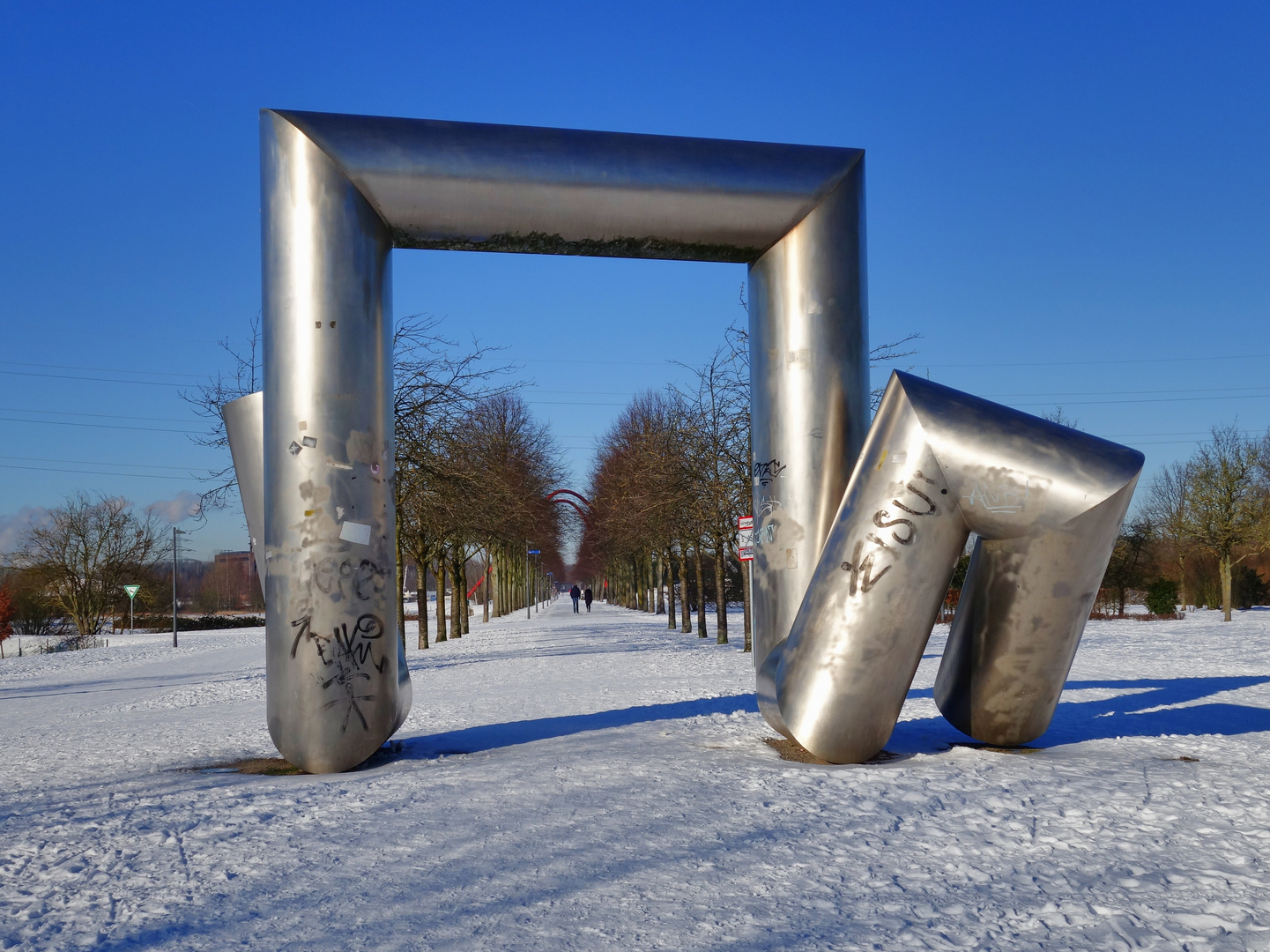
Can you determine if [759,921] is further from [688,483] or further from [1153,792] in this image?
[688,483]

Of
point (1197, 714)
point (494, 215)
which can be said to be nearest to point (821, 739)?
point (494, 215)

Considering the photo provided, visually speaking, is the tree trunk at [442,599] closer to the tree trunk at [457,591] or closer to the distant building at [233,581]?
the tree trunk at [457,591]

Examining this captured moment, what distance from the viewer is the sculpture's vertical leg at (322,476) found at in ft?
21.9

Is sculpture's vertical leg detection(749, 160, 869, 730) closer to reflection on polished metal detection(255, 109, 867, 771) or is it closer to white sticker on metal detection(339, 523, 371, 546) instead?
reflection on polished metal detection(255, 109, 867, 771)

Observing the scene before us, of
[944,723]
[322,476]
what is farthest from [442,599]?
[322,476]

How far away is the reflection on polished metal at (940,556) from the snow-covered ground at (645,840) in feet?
1.59

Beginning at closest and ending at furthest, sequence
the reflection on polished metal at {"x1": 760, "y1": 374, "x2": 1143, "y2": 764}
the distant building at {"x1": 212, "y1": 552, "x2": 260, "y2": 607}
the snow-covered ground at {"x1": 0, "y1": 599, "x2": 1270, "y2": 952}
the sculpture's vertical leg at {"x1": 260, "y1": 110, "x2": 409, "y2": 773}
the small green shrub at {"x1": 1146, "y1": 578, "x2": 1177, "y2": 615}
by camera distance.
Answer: the snow-covered ground at {"x1": 0, "y1": 599, "x2": 1270, "y2": 952} < the reflection on polished metal at {"x1": 760, "y1": 374, "x2": 1143, "y2": 764} < the sculpture's vertical leg at {"x1": 260, "y1": 110, "x2": 409, "y2": 773} < the small green shrub at {"x1": 1146, "y1": 578, "x2": 1177, "y2": 615} < the distant building at {"x1": 212, "y1": 552, "x2": 260, "y2": 607}

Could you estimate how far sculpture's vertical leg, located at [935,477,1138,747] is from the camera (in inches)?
242

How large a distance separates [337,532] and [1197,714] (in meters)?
7.97

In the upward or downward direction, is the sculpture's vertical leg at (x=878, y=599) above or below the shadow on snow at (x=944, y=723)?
above

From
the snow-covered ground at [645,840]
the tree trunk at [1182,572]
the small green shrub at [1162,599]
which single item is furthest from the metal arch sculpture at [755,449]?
the tree trunk at [1182,572]

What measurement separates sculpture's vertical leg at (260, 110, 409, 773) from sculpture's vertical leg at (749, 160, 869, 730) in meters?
2.96

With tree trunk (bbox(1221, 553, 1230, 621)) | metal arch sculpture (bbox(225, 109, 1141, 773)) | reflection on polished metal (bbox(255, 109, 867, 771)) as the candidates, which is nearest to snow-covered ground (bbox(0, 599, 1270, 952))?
metal arch sculpture (bbox(225, 109, 1141, 773))

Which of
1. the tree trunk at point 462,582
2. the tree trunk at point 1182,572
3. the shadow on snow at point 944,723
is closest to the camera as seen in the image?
the shadow on snow at point 944,723
